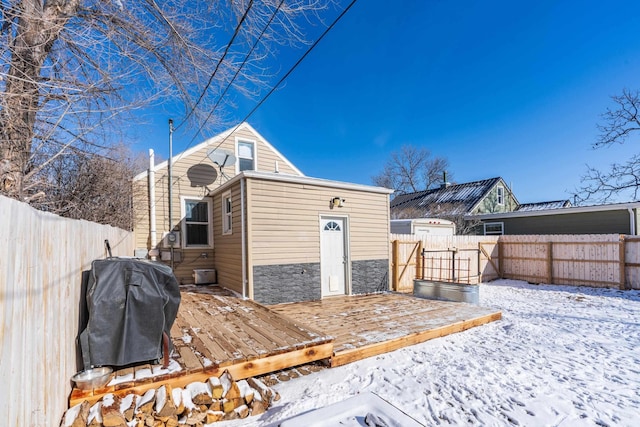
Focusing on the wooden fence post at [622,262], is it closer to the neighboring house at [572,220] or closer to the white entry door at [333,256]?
the neighboring house at [572,220]

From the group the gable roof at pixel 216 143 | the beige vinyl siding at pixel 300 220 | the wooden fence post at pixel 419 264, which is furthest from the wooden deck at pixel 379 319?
the gable roof at pixel 216 143

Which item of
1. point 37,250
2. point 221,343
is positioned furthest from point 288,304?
point 37,250

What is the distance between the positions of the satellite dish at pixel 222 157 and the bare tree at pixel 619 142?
1721 cm

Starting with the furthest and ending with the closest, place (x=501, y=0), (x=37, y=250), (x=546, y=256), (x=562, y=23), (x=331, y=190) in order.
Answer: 1. (x=546, y=256)
2. (x=331, y=190)
3. (x=562, y=23)
4. (x=501, y=0)
5. (x=37, y=250)

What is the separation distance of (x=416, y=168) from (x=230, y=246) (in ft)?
73.3

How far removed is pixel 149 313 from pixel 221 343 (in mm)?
1159

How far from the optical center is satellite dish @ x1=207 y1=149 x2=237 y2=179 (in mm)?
8273

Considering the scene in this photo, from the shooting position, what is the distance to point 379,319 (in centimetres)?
527

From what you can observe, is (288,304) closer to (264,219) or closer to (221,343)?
(264,219)

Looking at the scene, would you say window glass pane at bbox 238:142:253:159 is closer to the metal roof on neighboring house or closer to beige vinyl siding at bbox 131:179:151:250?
beige vinyl siding at bbox 131:179:151:250

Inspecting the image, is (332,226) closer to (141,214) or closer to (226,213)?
(226,213)

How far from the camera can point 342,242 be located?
7383mm

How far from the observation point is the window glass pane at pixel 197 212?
8584 mm

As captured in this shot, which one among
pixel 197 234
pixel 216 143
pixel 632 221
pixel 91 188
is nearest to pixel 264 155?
pixel 216 143
